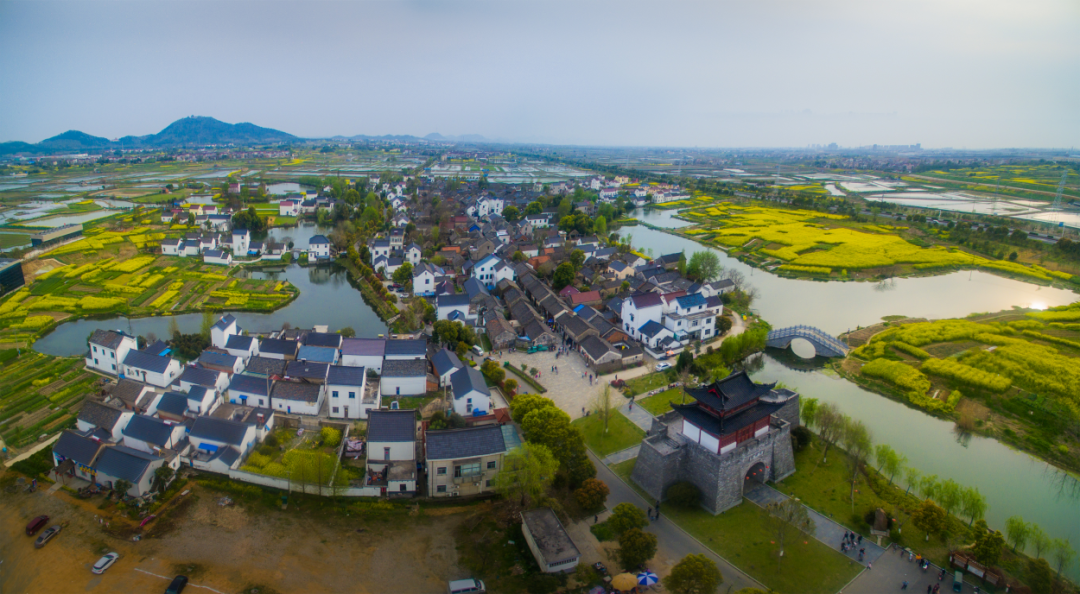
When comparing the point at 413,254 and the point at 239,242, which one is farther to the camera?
the point at 239,242

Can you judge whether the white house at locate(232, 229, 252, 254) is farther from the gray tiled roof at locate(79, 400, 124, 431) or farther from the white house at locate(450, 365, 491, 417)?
the white house at locate(450, 365, 491, 417)

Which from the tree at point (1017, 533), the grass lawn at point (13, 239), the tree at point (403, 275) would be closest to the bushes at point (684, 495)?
the tree at point (1017, 533)

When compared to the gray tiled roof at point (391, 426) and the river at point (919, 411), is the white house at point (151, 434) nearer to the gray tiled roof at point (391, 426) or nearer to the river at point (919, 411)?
the gray tiled roof at point (391, 426)

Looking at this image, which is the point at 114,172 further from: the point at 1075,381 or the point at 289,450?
the point at 1075,381

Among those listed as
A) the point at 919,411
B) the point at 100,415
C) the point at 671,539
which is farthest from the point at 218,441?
the point at 919,411

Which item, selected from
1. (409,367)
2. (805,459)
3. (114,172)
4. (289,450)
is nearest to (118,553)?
(289,450)

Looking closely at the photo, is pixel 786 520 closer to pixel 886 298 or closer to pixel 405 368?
pixel 405 368

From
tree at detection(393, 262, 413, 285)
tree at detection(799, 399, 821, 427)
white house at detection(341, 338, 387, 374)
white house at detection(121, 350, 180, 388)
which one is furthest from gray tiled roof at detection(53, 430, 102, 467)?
tree at detection(799, 399, 821, 427)
